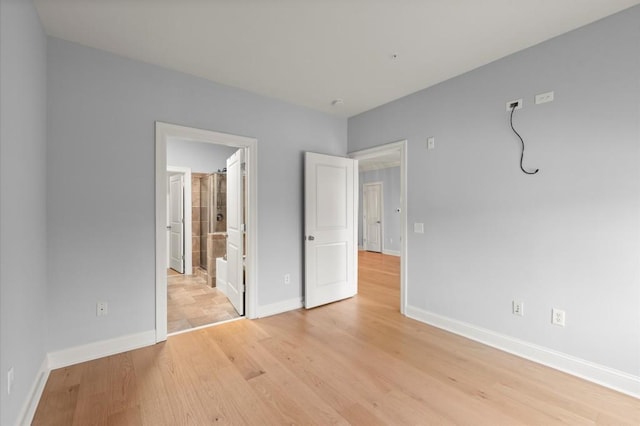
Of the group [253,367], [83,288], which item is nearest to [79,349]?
[83,288]

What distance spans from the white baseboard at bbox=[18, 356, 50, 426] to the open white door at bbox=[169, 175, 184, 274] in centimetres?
346

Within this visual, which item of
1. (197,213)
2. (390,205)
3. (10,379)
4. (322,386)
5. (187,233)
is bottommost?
(322,386)

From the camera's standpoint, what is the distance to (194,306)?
3.74m

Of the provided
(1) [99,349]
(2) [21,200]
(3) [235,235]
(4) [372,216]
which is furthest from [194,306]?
(4) [372,216]

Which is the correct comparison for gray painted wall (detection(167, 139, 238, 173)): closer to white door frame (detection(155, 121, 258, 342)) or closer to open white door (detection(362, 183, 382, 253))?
white door frame (detection(155, 121, 258, 342))

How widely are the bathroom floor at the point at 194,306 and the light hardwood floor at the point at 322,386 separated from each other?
1.19ft

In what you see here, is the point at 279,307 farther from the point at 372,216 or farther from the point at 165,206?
the point at 372,216

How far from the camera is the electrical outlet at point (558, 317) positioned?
7.50 ft

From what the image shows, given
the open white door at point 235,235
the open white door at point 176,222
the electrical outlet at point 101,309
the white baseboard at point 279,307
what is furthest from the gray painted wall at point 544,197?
the open white door at point 176,222

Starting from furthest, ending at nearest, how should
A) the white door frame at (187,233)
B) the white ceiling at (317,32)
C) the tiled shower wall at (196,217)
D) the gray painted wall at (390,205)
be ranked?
1. the gray painted wall at (390,205)
2. the tiled shower wall at (196,217)
3. the white door frame at (187,233)
4. the white ceiling at (317,32)

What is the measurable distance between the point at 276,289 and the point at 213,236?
1.81 meters

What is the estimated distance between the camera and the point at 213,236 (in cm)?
472

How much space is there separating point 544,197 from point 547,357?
1.32 metres

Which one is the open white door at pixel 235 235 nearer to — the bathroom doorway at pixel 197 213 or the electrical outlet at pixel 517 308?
the bathroom doorway at pixel 197 213
